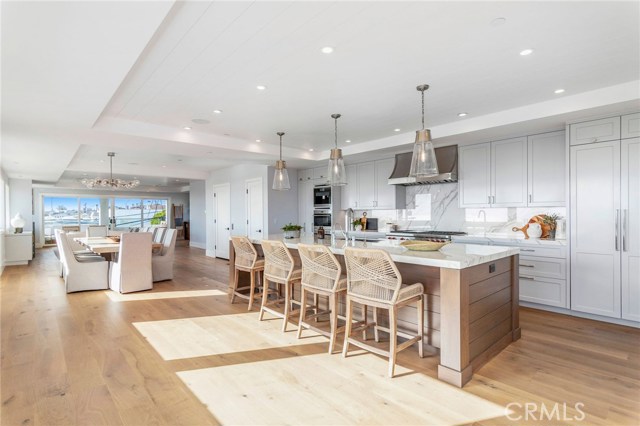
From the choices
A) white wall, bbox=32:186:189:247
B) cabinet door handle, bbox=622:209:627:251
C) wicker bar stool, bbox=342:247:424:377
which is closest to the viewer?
wicker bar stool, bbox=342:247:424:377

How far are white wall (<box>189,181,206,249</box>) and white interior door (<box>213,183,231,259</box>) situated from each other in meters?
→ 1.79

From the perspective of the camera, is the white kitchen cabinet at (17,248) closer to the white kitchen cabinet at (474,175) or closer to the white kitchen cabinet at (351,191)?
the white kitchen cabinet at (351,191)

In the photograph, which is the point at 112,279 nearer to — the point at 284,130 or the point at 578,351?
the point at 284,130

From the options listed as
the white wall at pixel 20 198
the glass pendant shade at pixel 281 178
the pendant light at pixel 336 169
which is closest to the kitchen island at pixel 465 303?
the pendant light at pixel 336 169

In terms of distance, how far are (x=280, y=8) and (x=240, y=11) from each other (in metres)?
0.25

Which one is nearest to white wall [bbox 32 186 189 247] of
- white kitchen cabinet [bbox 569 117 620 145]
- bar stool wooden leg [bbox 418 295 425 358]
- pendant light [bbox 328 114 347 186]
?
pendant light [bbox 328 114 347 186]

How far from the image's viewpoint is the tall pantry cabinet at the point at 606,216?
356cm

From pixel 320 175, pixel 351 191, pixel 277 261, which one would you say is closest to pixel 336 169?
pixel 277 261

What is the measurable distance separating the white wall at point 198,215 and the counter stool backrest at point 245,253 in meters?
6.97

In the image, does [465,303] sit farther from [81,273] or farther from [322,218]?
[81,273]

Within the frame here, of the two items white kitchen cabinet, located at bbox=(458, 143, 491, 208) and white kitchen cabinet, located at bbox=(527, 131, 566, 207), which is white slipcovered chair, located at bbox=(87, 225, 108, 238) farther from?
white kitchen cabinet, located at bbox=(527, 131, 566, 207)

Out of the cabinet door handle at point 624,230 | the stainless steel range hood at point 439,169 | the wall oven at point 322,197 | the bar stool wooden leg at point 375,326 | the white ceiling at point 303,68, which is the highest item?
the white ceiling at point 303,68

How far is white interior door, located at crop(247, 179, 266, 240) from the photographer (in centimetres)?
759

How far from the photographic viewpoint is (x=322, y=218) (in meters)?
7.25
